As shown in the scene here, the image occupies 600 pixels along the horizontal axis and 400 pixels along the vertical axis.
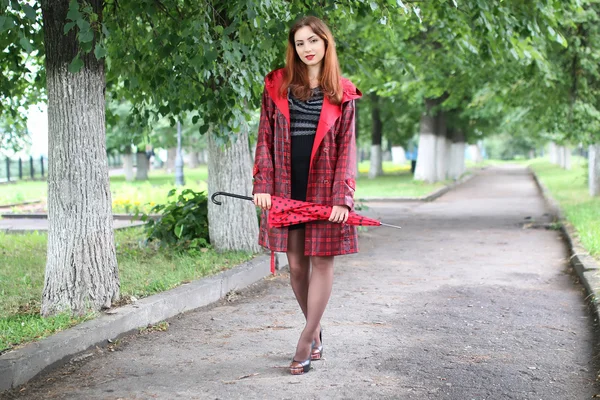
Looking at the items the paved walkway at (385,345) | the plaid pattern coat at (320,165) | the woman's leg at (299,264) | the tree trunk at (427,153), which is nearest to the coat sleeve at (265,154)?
the plaid pattern coat at (320,165)

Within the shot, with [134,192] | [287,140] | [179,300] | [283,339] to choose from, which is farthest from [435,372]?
[134,192]

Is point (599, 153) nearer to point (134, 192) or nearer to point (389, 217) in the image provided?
point (389, 217)

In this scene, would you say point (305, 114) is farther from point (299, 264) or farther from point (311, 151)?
point (299, 264)

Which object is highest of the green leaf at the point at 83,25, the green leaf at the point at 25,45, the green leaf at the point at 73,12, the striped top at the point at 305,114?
the green leaf at the point at 73,12

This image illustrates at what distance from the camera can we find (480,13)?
7.48 metres

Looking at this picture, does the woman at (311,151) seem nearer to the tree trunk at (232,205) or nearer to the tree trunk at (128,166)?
the tree trunk at (232,205)

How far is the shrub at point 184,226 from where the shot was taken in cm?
867

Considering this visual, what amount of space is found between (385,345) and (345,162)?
1484 millimetres

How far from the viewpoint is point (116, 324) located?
510 cm

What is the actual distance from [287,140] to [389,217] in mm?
11733

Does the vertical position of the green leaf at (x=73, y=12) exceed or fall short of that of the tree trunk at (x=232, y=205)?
it exceeds it

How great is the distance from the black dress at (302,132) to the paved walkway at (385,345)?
1.12 m

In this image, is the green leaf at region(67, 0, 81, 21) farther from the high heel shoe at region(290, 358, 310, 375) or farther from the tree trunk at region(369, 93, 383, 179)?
the tree trunk at region(369, 93, 383, 179)

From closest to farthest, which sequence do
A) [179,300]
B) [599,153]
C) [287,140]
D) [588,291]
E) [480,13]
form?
[287,140] → [179,300] → [588,291] → [480,13] → [599,153]
